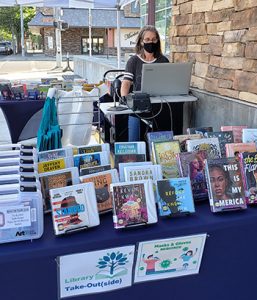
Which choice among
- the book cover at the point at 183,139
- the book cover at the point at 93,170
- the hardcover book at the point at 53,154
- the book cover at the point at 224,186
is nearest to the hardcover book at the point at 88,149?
the hardcover book at the point at 53,154

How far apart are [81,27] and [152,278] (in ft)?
87.8

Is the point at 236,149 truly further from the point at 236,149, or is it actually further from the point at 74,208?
the point at 74,208

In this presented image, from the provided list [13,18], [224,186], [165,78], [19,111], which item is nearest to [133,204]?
[224,186]

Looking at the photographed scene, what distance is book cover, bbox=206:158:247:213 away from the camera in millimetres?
1275

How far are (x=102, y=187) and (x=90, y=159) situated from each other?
0.19 metres

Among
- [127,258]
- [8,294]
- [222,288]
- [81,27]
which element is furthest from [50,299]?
[81,27]

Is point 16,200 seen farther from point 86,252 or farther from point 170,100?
point 170,100

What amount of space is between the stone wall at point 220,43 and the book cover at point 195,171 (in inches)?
47.8

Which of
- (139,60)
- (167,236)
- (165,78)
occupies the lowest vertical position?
(167,236)

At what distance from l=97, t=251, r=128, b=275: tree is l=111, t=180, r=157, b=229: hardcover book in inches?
3.7

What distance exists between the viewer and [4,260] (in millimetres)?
1031

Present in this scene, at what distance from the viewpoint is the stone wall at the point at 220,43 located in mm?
2373

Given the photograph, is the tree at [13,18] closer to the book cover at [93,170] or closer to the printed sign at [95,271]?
the book cover at [93,170]

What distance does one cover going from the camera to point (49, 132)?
197cm
